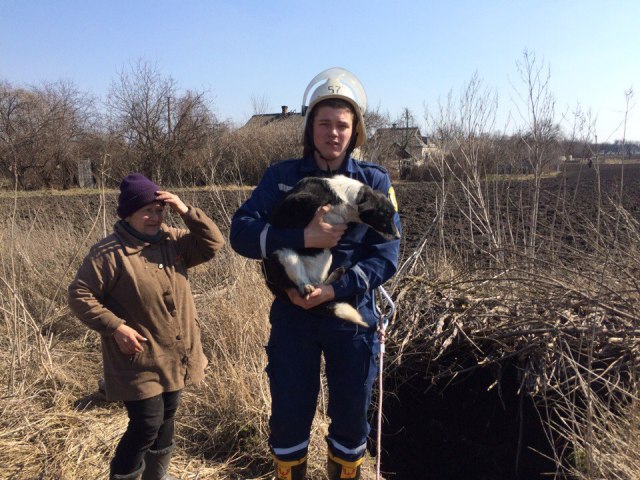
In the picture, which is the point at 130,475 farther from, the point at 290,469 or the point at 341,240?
the point at 341,240

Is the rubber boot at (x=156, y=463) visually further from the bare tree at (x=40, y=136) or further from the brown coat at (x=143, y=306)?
the bare tree at (x=40, y=136)

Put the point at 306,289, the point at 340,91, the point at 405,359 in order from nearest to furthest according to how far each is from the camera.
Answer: the point at 306,289, the point at 340,91, the point at 405,359

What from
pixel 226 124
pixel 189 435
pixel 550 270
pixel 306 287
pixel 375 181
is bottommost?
pixel 189 435

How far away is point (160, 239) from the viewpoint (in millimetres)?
2383

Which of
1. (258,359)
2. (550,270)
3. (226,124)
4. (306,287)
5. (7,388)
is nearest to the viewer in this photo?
(306,287)

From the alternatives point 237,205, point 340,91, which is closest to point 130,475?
point 340,91

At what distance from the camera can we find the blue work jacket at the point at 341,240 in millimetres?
1974

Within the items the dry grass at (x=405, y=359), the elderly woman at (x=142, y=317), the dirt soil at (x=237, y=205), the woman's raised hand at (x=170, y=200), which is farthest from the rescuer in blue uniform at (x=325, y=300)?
the dirt soil at (x=237, y=205)

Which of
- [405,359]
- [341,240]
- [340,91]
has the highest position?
[340,91]

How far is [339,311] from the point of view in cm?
199

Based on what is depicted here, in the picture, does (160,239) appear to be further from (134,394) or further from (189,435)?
(189,435)

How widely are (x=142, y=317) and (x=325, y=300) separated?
92 cm

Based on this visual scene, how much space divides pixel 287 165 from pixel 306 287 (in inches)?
23.3

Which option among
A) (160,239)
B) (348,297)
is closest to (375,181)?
(348,297)
